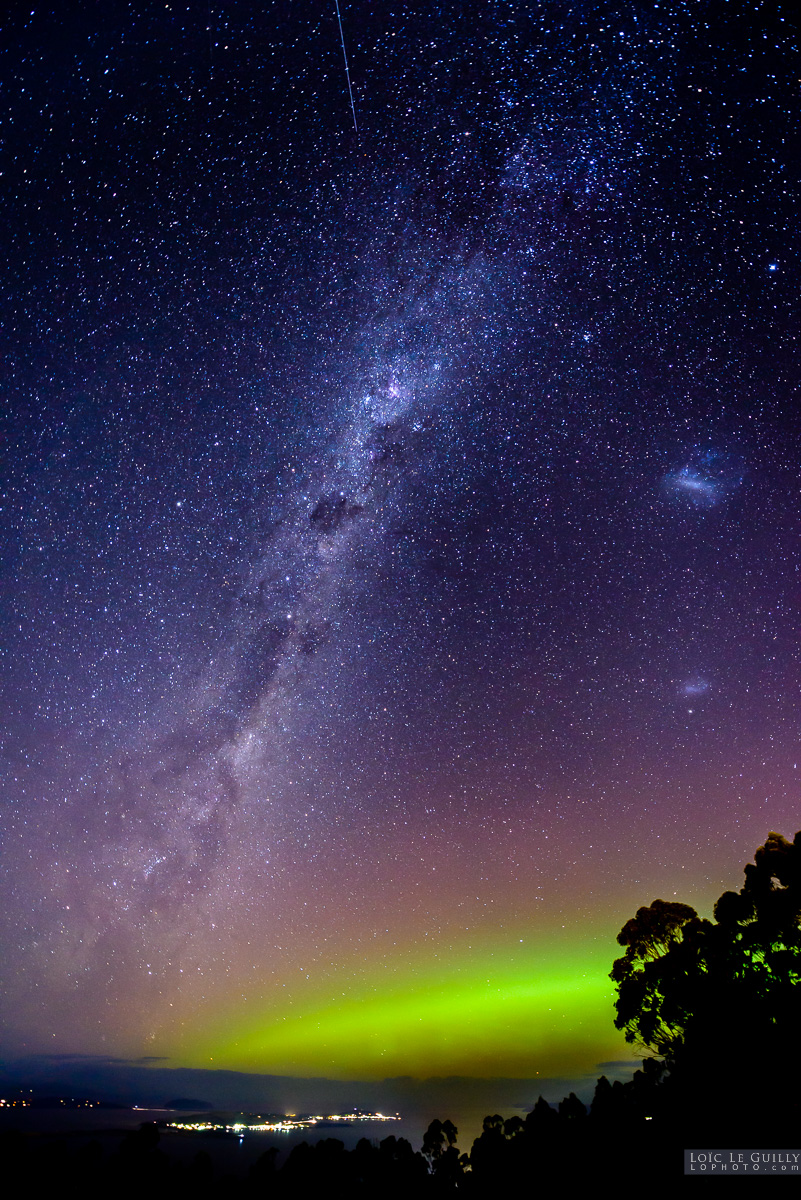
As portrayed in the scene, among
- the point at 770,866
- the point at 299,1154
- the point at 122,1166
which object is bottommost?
the point at 299,1154

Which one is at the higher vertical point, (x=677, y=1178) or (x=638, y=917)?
(x=638, y=917)

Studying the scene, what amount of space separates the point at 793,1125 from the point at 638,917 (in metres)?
8.63

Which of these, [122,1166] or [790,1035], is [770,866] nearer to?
[790,1035]

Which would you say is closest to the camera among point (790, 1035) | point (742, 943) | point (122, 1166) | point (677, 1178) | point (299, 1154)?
point (677, 1178)

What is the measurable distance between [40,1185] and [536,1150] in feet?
41.0

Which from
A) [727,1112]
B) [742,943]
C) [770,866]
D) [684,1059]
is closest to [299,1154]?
[684,1059]

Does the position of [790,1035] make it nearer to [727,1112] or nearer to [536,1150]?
[727,1112]

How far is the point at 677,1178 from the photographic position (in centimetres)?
1185

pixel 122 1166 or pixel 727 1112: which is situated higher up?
pixel 727 1112

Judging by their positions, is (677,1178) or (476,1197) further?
(476,1197)

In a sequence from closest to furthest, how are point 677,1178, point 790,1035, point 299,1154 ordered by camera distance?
point 677,1178 → point 790,1035 → point 299,1154

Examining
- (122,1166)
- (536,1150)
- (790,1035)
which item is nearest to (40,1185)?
(122,1166)

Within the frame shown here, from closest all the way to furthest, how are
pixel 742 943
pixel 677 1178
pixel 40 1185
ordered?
pixel 677 1178 → pixel 40 1185 → pixel 742 943

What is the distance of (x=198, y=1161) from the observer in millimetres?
17688
